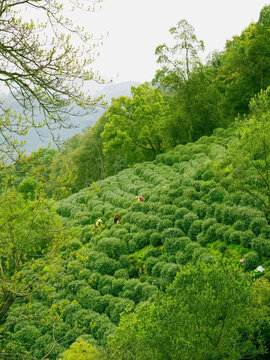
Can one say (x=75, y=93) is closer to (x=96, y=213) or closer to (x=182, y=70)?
(x=96, y=213)

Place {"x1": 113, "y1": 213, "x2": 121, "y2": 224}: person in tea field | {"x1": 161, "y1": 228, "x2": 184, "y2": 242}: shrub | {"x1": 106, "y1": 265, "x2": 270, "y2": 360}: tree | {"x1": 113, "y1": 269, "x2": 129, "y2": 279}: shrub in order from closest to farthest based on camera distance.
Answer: {"x1": 106, "y1": 265, "x2": 270, "y2": 360}: tree
{"x1": 113, "y1": 269, "x2": 129, "y2": 279}: shrub
{"x1": 161, "y1": 228, "x2": 184, "y2": 242}: shrub
{"x1": 113, "y1": 213, "x2": 121, "y2": 224}: person in tea field

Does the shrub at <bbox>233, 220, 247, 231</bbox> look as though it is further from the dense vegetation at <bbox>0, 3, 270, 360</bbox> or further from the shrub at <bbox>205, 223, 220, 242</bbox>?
the shrub at <bbox>205, 223, 220, 242</bbox>

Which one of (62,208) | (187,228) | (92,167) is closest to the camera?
(187,228)

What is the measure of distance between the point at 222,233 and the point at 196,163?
10051 mm

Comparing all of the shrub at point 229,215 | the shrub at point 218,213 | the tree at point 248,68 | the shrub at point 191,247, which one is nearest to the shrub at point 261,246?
the shrub at point 229,215

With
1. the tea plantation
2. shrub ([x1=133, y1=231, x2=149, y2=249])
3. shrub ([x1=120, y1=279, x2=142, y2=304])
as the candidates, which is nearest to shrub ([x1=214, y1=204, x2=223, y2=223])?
the tea plantation

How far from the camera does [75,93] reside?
588 cm

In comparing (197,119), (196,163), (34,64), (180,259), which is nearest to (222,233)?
(180,259)

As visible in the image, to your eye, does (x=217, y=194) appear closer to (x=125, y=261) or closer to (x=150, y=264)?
(x=150, y=264)

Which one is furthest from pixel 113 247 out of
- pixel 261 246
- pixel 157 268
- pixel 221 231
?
pixel 261 246

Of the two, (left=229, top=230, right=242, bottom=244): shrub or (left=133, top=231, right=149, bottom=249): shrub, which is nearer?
(left=229, top=230, right=242, bottom=244): shrub

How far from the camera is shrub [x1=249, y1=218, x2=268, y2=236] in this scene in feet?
47.1

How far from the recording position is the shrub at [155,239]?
17.9 metres

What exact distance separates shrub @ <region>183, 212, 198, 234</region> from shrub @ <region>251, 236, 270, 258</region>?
3970 millimetres
